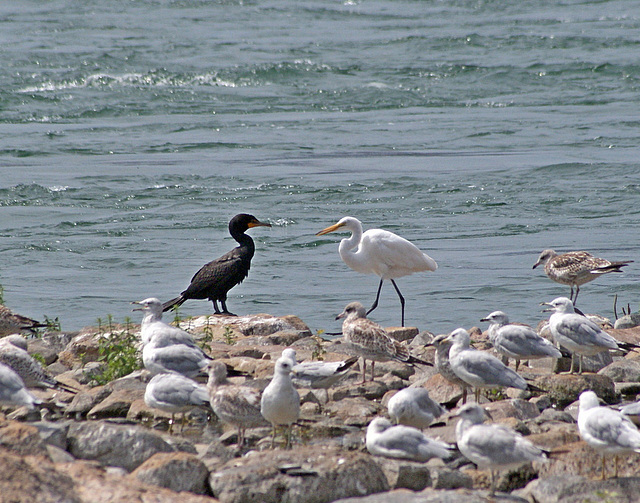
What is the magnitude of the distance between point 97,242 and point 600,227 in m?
8.61

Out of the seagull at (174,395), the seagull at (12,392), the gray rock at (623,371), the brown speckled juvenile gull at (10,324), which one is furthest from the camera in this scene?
the brown speckled juvenile gull at (10,324)

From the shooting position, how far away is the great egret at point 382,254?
37.6ft

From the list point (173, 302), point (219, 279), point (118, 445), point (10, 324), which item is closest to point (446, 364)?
point (118, 445)

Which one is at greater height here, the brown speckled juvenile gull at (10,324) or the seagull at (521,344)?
the seagull at (521,344)

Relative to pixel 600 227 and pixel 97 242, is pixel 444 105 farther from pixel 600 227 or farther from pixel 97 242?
pixel 97 242

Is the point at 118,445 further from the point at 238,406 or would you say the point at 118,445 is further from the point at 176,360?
the point at 176,360

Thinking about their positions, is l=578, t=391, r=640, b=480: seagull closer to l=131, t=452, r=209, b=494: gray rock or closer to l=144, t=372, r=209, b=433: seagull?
l=131, t=452, r=209, b=494: gray rock

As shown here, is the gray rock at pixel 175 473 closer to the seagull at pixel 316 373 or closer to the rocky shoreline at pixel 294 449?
the rocky shoreline at pixel 294 449

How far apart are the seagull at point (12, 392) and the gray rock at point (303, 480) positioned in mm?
1612

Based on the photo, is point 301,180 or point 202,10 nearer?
point 301,180

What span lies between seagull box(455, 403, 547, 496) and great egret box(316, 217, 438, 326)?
6051mm

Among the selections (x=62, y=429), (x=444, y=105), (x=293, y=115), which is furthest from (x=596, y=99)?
(x=62, y=429)

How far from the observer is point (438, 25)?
35.0 m

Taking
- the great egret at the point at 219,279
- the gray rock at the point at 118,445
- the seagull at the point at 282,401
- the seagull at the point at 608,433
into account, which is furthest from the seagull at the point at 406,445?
the great egret at the point at 219,279
